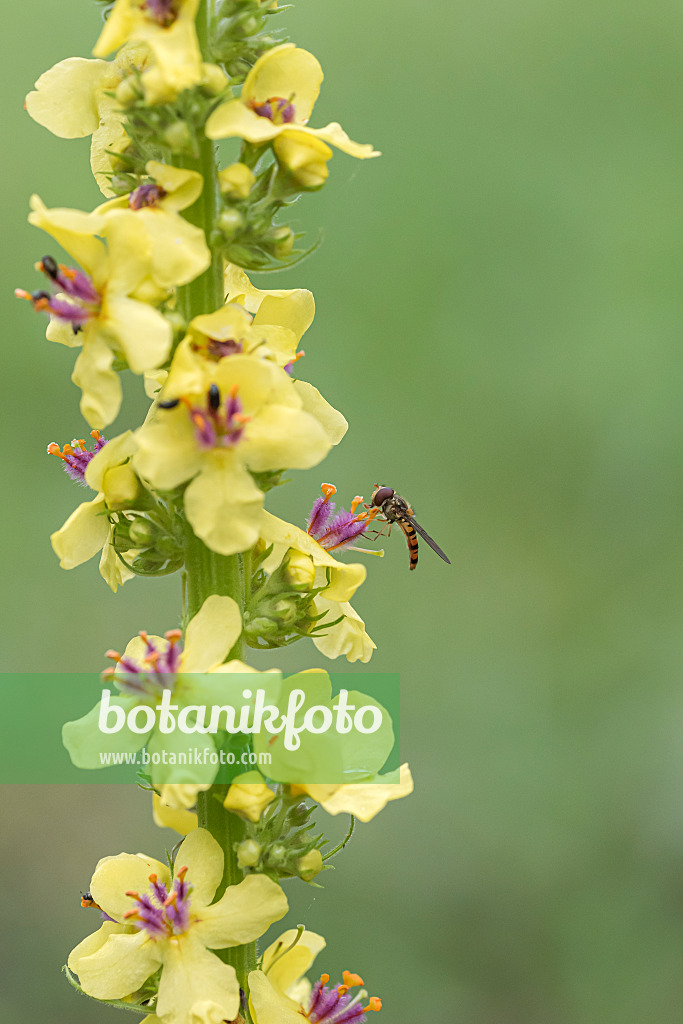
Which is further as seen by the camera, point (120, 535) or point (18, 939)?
point (18, 939)

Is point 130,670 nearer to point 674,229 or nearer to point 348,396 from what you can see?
point 348,396

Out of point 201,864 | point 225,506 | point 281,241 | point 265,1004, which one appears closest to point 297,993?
point 265,1004

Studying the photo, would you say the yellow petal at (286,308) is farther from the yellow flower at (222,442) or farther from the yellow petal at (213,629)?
the yellow petal at (213,629)

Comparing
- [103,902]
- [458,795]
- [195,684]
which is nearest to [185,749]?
[195,684]

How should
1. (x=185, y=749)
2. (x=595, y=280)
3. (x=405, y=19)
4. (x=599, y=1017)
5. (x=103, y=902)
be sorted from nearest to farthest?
1. (x=185, y=749)
2. (x=103, y=902)
3. (x=599, y=1017)
4. (x=595, y=280)
5. (x=405, y=19)

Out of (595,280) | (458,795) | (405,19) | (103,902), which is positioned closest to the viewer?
(103,902)

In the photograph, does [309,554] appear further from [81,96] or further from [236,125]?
[81,96]

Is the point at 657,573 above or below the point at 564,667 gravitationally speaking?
above
